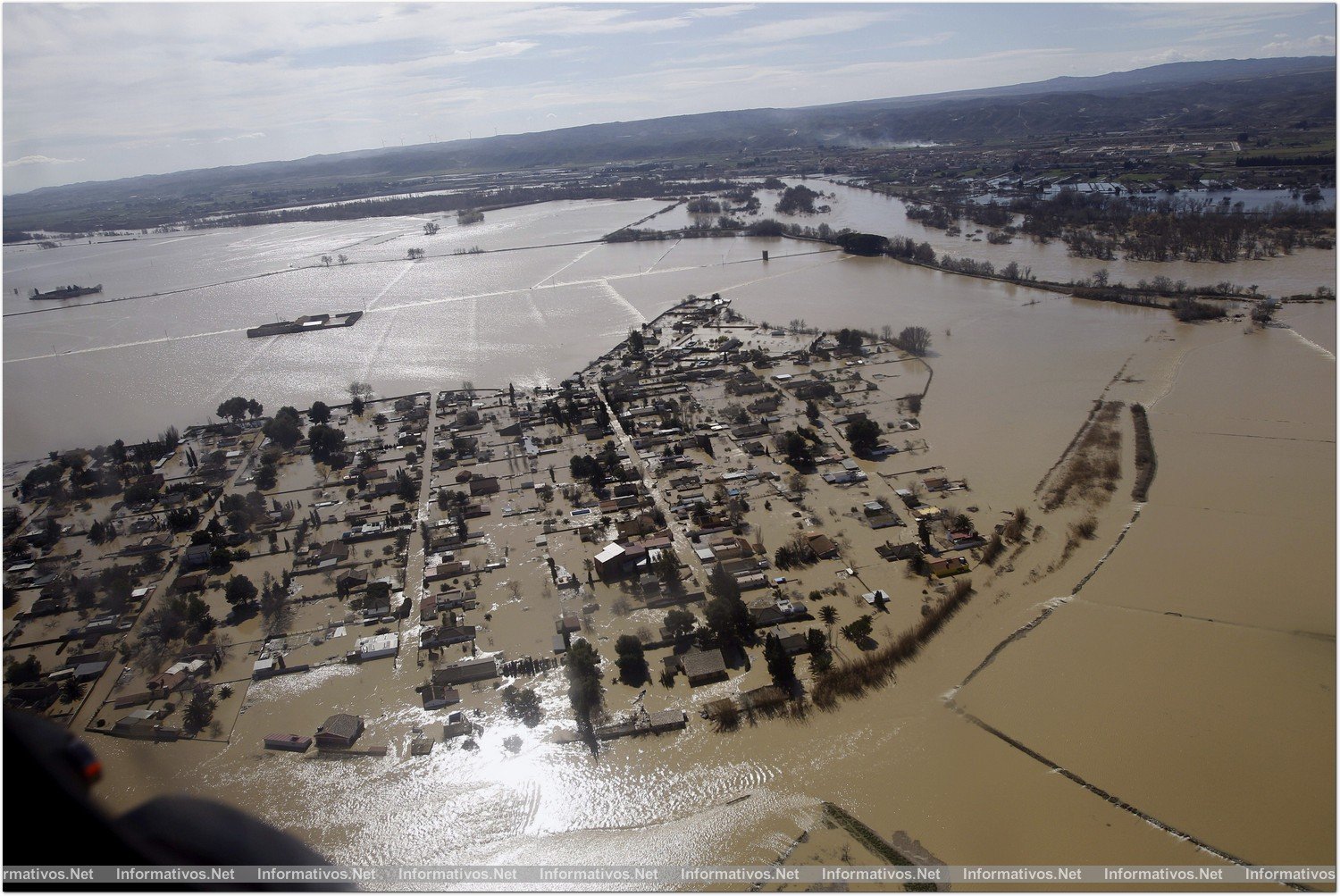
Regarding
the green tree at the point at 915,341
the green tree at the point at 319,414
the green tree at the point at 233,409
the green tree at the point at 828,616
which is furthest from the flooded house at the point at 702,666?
the green tree at the point at 233,409

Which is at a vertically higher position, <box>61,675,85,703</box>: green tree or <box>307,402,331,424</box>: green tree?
<box>307,402,331,424</box>: green tree

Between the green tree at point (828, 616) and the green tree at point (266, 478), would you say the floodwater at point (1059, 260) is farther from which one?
the green tree at point (266, 478)

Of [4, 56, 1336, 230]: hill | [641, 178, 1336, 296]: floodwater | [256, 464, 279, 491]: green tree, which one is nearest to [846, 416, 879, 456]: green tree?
[256, 464, 279, 491]: green tree

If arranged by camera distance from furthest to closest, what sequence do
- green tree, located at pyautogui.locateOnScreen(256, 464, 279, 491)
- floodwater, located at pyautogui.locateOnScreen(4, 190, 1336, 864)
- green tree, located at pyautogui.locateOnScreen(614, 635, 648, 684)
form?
green tree, located at pyautogui.locateOnScreen(256, 464, 279, 491) < green tree, located at pyautogui.locateOnScreen(614, 635, 648, 684) < floodwater, located at pyautogui.locateOnScreen(4, 190, 1336, 864)

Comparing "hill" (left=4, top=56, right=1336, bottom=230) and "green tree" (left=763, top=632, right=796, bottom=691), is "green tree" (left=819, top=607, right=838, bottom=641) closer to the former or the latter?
"green tree" (left=763, top=632, right=796, bottom=691)

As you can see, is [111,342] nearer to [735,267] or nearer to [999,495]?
[735,267]

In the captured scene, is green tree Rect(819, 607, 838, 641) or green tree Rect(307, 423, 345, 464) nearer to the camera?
green tree Rect(819, 607, 838, 641)

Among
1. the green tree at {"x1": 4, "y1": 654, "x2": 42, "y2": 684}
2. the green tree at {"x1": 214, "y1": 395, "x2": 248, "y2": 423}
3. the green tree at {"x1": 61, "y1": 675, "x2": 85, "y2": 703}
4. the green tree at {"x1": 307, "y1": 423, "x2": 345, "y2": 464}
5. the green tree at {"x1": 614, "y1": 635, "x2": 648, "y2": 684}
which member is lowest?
the green tree at {"x1": 614, "y1": 635, "x2": 648, "y2": 684}

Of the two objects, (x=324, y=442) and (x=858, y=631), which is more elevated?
(x=324, y=442)

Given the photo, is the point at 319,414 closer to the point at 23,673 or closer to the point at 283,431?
the point at 283,431

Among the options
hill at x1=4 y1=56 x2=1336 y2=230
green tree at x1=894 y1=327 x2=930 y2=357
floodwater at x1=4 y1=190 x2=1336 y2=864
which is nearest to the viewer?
floodwater at x1=4 y1=190 x2=1336 y2=864

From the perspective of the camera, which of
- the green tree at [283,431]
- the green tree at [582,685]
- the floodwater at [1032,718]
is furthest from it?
the green tree at [283,431]

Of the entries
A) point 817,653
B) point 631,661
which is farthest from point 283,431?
point 817,653
